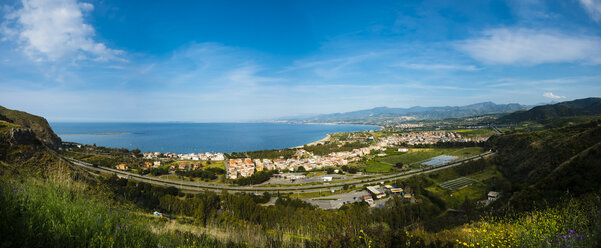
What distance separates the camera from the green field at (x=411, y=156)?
3667 cm

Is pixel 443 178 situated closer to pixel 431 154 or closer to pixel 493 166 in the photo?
pixel 493 166

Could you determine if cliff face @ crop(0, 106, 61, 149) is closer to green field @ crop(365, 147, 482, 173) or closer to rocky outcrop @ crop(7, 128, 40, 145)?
rocky outcrop @ crop(7, 128, 40, 145)

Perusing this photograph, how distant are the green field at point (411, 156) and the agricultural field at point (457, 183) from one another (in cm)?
905

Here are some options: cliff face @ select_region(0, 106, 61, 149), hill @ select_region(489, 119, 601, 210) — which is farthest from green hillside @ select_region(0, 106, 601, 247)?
cliff face @ select_region(0, 106, 61, 149)

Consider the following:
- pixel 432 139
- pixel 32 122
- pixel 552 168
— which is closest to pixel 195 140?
pixel 32 122

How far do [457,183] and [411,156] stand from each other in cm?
1832

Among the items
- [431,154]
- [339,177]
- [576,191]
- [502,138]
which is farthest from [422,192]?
[502,138]

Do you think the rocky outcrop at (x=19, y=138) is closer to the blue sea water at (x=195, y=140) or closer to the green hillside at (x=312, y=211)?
the green hillside at (x=312, y=211)

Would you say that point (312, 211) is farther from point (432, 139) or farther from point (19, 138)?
point (432, 139)

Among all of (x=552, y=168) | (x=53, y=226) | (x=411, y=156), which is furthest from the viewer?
(x=411, y=156)

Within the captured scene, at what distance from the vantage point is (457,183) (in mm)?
25359

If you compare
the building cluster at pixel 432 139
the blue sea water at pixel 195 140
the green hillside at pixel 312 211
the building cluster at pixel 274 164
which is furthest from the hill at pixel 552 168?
the blue sea water at pixel 195 140

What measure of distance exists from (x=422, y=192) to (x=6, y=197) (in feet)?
86.6

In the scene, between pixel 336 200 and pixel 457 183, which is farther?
pixel 457 183
